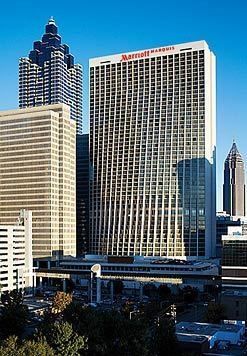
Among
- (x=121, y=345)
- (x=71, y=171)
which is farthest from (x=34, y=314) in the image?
(x=71, y=171)

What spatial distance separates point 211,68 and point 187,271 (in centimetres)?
5947

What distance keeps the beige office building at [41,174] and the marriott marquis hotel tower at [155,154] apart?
14.0 meters

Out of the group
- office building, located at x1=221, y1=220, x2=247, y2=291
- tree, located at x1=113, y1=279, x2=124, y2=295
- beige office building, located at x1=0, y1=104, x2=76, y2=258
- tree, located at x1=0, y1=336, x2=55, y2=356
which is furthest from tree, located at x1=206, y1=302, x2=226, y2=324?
beige office building, located at x1=0, y1=104, x2=76, y2=258

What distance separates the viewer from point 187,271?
401 ft

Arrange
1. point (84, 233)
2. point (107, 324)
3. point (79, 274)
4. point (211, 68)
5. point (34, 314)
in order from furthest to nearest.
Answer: point (84, 233) → point (211, 68) → point (79, 274) → point (34, 314) → point (107, 324)

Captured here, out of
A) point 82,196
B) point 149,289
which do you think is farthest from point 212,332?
point 82,196

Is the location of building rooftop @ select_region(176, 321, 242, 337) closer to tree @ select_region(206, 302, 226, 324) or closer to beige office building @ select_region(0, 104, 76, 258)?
tree @ select_region(206, 302, 226, 324)

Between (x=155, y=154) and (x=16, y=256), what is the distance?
4975 centimetres

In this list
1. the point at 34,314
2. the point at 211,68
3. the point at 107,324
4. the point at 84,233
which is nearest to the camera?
the point at 107,324

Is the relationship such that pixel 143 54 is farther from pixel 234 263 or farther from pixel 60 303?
pixel 60 303

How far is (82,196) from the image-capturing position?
17188cm

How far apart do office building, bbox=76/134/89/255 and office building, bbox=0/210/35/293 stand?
4100 centimetres

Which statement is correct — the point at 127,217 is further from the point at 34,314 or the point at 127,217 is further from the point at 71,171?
the point at 34,314

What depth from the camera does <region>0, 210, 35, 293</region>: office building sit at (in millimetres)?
115562
